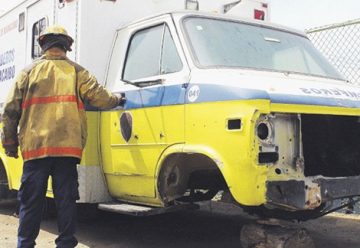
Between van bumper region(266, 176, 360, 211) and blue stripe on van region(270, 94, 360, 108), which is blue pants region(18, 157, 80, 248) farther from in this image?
blue stripe on van region(270, 94, 360, 108)

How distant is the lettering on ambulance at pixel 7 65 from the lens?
747 cm

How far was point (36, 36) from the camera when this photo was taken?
22.6 ft

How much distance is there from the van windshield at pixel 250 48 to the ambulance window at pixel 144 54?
0.38 metres

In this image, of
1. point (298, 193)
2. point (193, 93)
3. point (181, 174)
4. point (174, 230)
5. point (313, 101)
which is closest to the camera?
point (298, 193)

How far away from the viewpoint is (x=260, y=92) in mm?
4086

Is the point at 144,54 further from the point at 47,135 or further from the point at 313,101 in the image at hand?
the point at 313,101

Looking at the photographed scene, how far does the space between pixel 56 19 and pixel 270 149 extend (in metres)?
3.32

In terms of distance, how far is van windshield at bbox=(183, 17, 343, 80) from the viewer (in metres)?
4.96

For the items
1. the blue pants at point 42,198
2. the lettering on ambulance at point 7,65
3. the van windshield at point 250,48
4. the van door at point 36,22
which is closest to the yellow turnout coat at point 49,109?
the blue pants at point 42,198

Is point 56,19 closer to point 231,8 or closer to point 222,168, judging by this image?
point 231,8

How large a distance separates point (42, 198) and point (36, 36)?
2.97 m

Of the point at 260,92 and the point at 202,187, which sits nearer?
the point at 260,92

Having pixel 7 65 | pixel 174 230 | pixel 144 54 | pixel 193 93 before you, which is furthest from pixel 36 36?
pixel 193 93

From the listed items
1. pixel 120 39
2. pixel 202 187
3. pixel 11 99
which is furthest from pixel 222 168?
pixel 120 39
